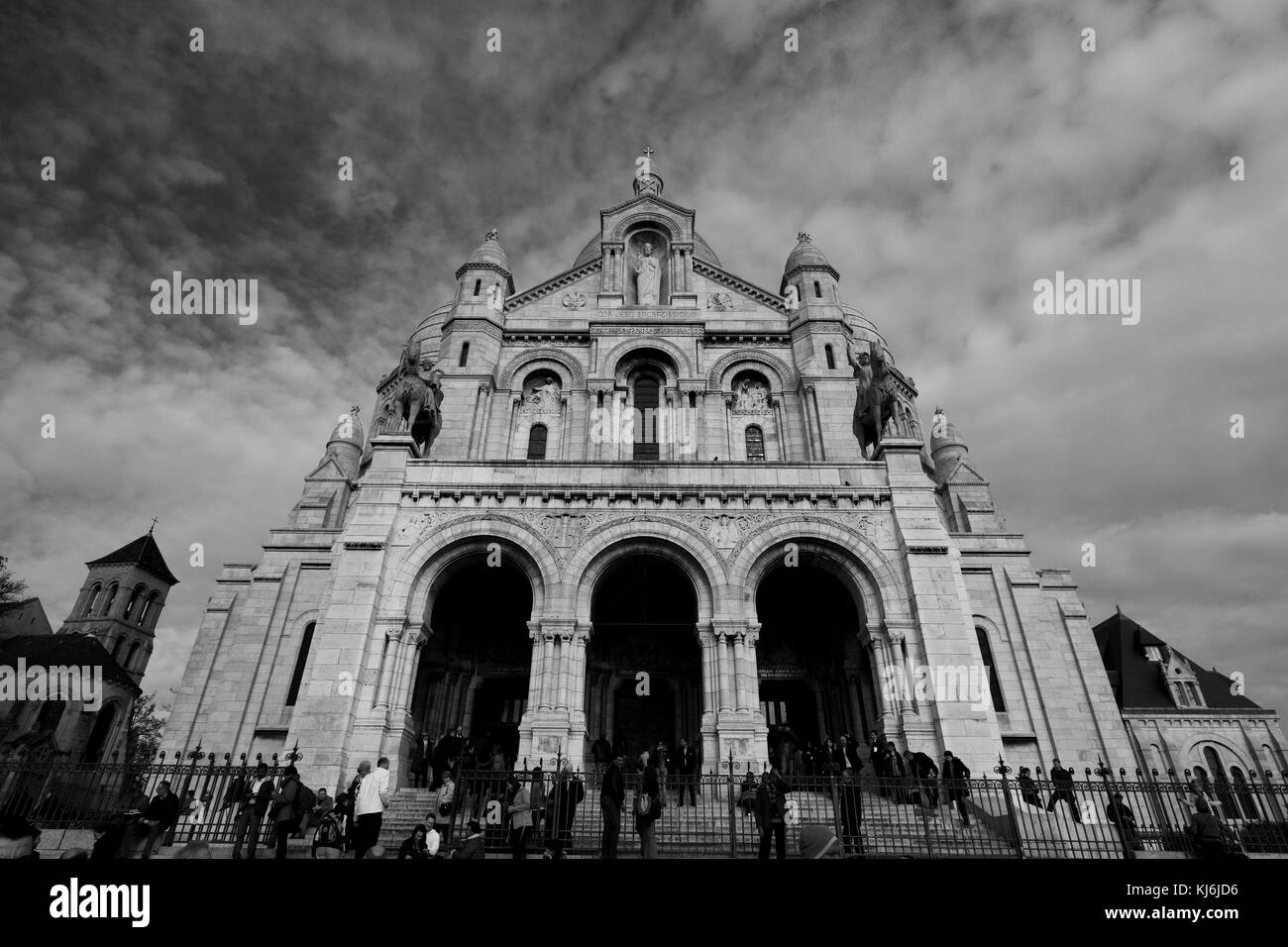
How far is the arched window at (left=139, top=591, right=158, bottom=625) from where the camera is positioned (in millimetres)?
59250

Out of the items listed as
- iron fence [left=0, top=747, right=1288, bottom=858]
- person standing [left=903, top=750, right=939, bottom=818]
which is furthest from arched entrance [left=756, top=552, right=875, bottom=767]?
iron fence [left=0, top=747, right=1288, bottom=858]

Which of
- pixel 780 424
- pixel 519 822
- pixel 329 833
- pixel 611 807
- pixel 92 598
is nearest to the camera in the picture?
pixel 611 807

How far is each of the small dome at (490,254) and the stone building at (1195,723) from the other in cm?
3517

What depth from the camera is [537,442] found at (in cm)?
2558

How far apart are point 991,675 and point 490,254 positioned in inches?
1008

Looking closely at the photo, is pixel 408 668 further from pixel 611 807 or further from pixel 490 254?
pixel 490 254

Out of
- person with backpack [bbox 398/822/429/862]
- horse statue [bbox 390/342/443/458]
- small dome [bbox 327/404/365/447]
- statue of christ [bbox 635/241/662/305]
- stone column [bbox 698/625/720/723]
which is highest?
statue of christ [bbox 635/241/662/305]

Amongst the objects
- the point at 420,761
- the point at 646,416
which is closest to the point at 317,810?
the point at 420,761

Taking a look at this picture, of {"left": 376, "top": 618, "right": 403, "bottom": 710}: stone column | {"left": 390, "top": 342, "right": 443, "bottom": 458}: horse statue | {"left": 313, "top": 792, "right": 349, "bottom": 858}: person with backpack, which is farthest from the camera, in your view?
{"left": 390, "top": 342, "right": 443, "bottom": 458}: horse statue

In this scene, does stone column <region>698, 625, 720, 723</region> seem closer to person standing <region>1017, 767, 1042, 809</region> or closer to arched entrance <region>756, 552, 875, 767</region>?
arched entrance <region>756, 552, 875, 767</region>

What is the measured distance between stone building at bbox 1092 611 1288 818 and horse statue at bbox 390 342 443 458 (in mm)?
32840

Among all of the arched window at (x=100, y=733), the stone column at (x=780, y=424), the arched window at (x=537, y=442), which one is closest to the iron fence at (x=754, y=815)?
the stone column at (x=780, y=424)
